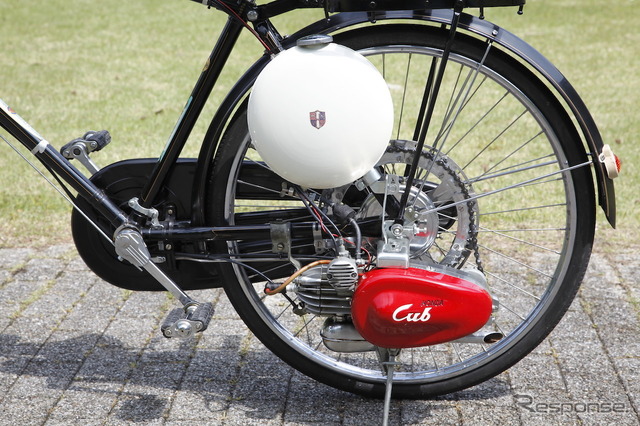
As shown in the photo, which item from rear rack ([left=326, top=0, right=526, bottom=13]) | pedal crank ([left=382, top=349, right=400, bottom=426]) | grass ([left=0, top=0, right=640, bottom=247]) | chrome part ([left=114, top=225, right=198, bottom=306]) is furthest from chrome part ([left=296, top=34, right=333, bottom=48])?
grass ([left=0, top=0, right=640, bottom=247])

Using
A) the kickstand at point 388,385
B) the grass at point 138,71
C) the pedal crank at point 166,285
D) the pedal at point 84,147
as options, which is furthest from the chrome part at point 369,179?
the grass at point 138,71

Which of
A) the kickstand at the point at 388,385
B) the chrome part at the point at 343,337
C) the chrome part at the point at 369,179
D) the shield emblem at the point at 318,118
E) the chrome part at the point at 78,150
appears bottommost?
the kickstand at the point at 388,385

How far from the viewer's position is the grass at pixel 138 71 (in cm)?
522

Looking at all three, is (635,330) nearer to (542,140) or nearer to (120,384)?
(120,384)

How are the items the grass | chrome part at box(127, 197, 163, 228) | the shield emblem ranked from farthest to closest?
the grass, chrome part at box(127, 197, 163, 228), the shield emblem

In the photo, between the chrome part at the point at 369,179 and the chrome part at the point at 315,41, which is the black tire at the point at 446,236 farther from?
the chrome part at the point at 315,41

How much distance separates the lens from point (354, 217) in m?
2.87

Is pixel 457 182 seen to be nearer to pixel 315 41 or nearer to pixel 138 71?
pixel 315 41

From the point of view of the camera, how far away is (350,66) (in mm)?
2514

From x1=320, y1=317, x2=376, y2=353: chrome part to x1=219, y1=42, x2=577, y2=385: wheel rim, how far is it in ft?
0.58

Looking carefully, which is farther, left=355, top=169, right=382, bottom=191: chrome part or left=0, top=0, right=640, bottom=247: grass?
left=0, top=0, right=640, bottom=247: grass

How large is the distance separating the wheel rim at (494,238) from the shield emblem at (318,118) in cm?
38

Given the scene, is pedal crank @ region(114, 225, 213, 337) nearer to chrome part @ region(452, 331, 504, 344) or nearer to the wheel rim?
the wheel rim

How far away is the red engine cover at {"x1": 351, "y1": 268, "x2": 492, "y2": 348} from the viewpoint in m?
2.71
